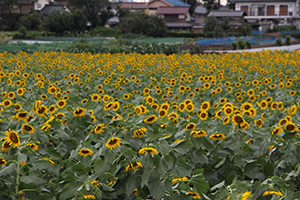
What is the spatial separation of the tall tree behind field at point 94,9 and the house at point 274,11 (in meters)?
25.8

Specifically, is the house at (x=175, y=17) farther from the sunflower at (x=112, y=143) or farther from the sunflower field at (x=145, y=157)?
the sunflower at (x=112, y=143)

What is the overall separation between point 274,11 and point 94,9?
105ft

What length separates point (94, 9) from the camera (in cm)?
5947

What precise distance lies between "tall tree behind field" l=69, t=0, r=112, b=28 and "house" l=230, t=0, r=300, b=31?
2579 cm

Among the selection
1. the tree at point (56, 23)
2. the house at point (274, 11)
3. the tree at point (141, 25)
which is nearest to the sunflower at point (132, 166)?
the tree at point (141, 25)

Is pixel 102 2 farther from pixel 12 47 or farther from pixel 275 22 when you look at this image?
pixel 12 47

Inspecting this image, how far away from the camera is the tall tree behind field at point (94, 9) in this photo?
5831cm

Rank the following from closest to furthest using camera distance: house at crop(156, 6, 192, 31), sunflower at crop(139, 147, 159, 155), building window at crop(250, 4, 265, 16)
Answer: sunflower at crop(139, 147, 159, 155)
house at crop(156, 6, 192, 31)
building window at crop(250, 4, 265, 16)

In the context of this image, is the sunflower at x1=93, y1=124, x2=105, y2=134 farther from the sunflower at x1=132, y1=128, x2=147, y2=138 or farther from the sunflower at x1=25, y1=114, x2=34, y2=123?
the sunflower at x1=25, y1=114, x2=34, y2=123

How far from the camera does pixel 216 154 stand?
2986mm

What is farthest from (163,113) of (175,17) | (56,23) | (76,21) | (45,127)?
(175,17)

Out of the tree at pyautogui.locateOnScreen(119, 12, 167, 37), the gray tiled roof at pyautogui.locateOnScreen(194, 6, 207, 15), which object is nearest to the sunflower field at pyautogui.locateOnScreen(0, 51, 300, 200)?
the tree at pyautogui.locateOnScreen(119, 12, 167, 37)

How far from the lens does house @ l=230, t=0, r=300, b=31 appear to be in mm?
67562

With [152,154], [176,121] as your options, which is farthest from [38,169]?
[176,121]
